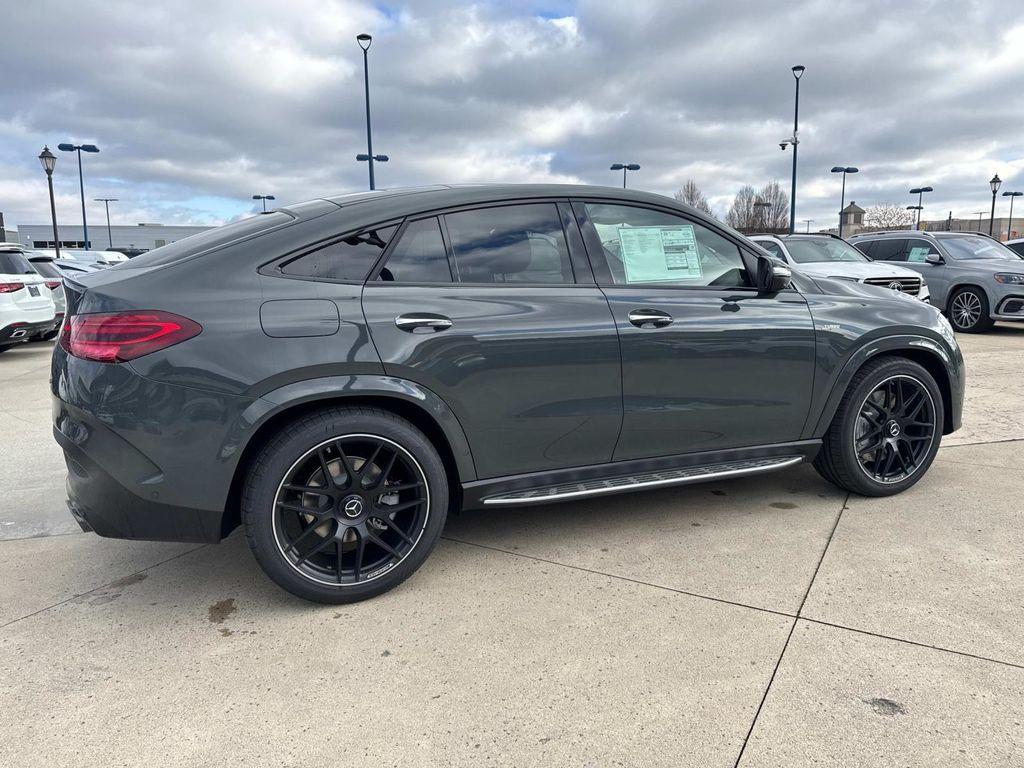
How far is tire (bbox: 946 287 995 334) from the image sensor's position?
11.8 meters

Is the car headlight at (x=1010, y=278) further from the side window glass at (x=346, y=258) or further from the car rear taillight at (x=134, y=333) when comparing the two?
the car rear taillight at (x=134, y=333)

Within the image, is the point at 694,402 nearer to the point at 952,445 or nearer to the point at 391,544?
the point at 391,544

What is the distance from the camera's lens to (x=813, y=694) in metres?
2.26

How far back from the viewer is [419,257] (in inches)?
118

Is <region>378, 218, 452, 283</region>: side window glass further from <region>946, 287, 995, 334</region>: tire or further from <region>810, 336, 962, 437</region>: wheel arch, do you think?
<region>946, 287, 995, 334</region>: tire

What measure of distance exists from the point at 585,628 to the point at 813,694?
80cm

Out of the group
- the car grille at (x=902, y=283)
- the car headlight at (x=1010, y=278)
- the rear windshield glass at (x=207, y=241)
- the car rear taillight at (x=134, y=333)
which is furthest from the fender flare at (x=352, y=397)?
the car headlight at (x=1010, y=278)

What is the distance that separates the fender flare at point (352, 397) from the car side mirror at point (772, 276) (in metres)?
1.71

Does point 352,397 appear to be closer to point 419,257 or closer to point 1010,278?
point 419,257

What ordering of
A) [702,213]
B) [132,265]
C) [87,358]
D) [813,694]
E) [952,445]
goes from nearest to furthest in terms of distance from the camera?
1. [813,694]
2. [87,358]
3. [132,265]
4. [702,213]
5. [952,445]

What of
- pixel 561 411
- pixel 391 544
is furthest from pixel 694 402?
pixel 391 544

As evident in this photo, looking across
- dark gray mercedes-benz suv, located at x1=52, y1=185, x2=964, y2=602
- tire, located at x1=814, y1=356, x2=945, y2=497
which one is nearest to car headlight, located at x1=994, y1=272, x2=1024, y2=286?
tire, located at x1=814, y1=356, x2=945, y2=497

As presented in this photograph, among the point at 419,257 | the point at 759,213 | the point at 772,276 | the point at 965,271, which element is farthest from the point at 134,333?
the point at 759,213

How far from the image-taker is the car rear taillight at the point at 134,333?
2.54m
